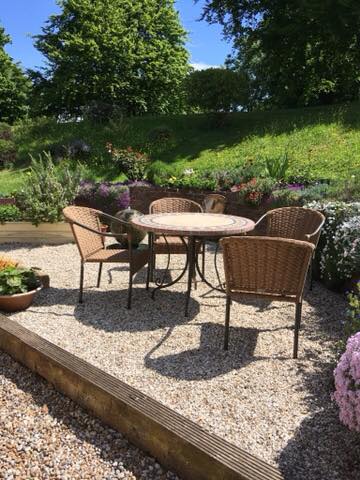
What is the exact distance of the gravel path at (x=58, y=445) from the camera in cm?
208

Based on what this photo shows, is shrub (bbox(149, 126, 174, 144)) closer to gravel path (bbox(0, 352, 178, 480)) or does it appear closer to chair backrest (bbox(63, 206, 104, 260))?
chair backrest (bbox(63, 206, 104, 260))

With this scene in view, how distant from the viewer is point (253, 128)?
1362cm

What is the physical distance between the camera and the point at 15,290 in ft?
13.1

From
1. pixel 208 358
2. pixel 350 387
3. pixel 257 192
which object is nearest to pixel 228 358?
pixel 208 358

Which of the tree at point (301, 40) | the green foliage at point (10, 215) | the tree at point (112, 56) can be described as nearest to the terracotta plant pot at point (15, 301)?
the green foliage at point (10, 215)

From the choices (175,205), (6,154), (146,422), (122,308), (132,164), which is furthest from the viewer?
(6,154)

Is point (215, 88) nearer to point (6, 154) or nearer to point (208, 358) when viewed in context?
point (6, 154)

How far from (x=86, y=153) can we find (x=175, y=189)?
5.41 metres

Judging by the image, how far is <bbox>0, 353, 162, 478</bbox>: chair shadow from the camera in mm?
2180

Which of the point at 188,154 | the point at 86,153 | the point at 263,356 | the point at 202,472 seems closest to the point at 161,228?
the point at 263,356

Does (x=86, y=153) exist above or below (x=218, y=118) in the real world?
below

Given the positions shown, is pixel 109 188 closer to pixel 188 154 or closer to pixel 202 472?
pixel 188 154

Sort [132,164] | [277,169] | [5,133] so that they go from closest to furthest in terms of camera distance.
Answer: [277,169] → [132,164] → [5,133]

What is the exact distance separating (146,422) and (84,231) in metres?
2.57
